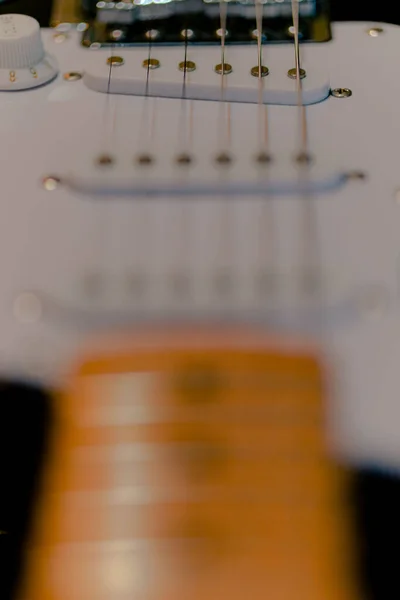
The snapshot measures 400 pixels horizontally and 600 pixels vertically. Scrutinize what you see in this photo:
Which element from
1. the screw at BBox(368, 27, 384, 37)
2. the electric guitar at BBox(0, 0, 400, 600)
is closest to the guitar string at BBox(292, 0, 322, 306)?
the electric guitar at BBox(0, 0, 400, 600)

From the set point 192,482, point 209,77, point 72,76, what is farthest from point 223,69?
point 192,482

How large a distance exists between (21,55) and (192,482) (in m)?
0.39

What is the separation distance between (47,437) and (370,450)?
170mm

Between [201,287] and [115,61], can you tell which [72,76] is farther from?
[201,287]

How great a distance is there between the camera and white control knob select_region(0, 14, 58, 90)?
59 centimetres

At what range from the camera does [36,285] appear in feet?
1.54

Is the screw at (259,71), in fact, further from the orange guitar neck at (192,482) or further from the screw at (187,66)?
the orange guitar neck at (192,482)

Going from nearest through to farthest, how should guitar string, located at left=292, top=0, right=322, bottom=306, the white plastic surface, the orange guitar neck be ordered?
1. the orange guitar neck
2. guitar string, located at left=292, top=0, right=322, bottom=306
3. the white plastic surface

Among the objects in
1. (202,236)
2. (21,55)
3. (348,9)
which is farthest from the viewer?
(348,9)

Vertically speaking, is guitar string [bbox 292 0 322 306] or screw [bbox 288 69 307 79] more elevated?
screw [bbox 288 69 307 79]

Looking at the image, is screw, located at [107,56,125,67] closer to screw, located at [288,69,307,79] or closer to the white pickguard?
the white pickguard

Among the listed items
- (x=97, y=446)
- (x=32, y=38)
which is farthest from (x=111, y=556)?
(x=32, y=38)

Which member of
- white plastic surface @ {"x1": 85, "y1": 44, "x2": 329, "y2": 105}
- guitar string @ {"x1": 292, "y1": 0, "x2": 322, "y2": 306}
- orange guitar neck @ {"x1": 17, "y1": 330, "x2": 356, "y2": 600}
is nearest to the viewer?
orange guitar neck @ {"x1": 17, "y1": 330, "x2": 356, "y2": 600}

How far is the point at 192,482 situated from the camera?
380 mm
